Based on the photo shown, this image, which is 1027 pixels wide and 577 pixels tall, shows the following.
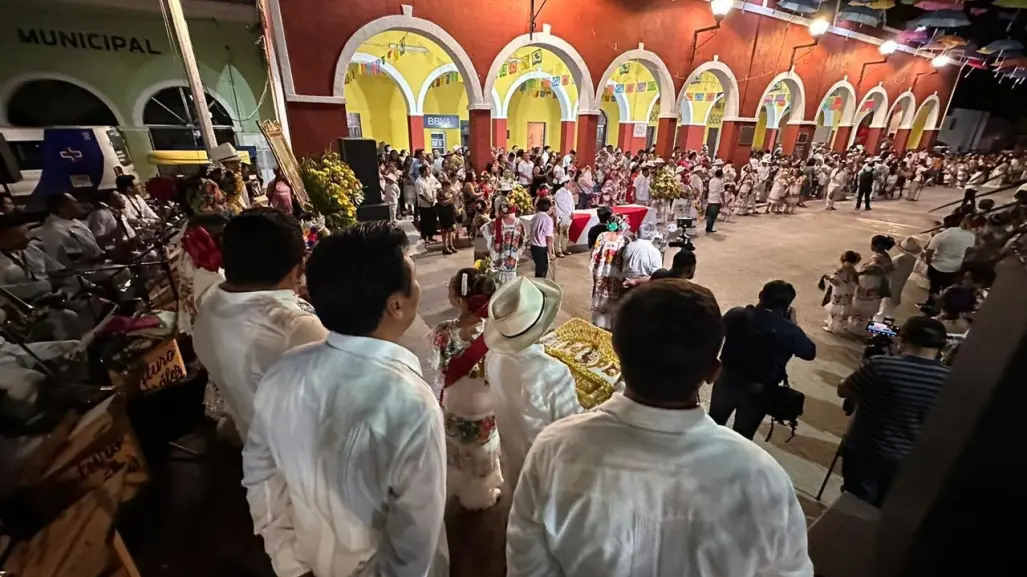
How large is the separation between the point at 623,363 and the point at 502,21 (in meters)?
11.6

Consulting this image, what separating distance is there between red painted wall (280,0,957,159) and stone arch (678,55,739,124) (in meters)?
0.20

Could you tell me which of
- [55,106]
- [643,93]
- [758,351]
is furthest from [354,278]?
[643,93]

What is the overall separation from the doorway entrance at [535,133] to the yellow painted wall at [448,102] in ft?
12.6

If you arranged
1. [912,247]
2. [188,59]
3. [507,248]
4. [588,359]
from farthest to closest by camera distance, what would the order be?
→ 1. [507,248]
2. [912,247]
3. [188,59]
4. [588,359]

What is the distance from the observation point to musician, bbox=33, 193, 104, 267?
4.79 metres

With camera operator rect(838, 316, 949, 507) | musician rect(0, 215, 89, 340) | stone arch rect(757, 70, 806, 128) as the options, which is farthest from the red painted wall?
camera operator rect(838, 316, 949, 507)

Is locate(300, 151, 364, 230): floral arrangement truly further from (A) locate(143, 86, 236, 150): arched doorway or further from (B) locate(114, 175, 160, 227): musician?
(A) locate(143, 86, 236, 150): arched doorway

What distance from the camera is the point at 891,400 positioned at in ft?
7.66

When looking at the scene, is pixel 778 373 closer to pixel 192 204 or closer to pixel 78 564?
pixel 78 564

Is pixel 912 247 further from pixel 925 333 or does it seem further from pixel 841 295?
pixel 925 333

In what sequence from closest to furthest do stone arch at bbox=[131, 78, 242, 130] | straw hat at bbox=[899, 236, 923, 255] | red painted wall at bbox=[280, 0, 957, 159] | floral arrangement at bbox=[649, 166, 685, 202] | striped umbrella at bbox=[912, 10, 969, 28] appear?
straw hat at bbox=[899, 236, 923, 255] → red painted wall at bbox=[280, 0, 957, 159] → floral arrangement at bbox=[649, 166, 685, 202] → stone arch at bbox=[131, 78, 242, 130] → striped umbrella at bbox=[912, 10, 969, 28]

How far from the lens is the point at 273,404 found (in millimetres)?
1287

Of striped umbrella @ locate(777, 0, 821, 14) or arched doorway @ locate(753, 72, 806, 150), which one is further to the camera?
arched doorway @ locate(753, 72, 806, 150)

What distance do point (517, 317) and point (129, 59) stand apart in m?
12.4
